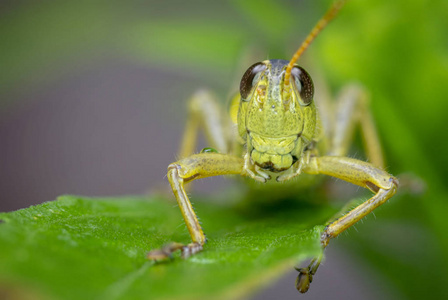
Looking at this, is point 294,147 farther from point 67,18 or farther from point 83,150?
point 83,150

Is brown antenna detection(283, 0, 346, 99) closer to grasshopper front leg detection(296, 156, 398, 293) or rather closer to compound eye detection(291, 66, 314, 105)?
compound eye detection(291, 66, 314, 105)

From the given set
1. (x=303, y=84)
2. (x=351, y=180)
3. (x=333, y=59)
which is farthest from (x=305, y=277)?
(x=333, y=59)

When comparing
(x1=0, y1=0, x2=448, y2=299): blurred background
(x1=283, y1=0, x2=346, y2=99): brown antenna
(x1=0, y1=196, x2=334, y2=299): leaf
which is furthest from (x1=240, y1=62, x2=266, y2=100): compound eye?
(x1=0, y1=196, x2=334, y2=299): leaf

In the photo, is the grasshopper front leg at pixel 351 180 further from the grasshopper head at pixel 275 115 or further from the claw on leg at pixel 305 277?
the grasshopper head at pixel 275 115

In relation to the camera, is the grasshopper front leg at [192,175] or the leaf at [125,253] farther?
the grasshopper front leg at [192,175]

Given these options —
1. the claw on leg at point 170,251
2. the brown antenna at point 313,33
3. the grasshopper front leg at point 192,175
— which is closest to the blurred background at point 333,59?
the brown antenna at point 313,33

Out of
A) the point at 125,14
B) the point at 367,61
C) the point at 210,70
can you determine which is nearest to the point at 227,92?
the point at 210,70
